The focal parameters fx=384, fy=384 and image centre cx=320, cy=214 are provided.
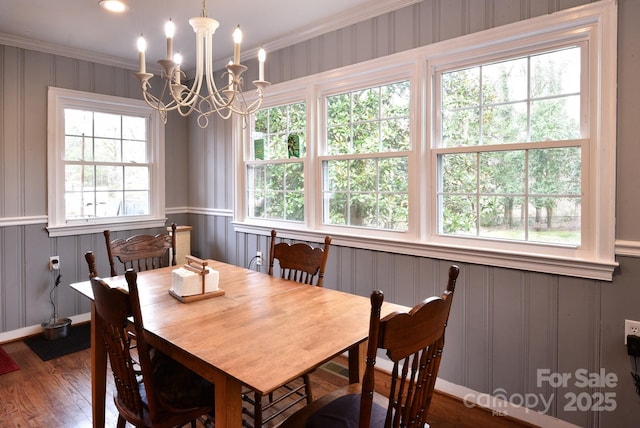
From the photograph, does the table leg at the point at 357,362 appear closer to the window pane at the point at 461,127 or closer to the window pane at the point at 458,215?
the window pane at the point at 458,215

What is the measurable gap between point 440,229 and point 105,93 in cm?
335

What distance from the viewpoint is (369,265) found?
2.78 metres

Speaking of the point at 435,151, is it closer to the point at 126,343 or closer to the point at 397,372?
the point at 397,372

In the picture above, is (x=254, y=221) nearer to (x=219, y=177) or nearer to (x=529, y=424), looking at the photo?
(x=219, y=177)

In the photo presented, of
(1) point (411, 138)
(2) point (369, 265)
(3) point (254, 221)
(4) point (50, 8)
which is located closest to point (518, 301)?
(2) point (369, 265)

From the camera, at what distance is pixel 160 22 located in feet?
9.50

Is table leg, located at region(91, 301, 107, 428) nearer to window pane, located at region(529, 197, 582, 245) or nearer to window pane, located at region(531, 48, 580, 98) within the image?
window pane, located at region(529, 197, 582, 245)

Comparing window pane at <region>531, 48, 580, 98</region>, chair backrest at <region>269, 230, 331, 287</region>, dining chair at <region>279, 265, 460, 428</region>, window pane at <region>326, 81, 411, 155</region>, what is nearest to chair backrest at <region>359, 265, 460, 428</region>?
dining chair at <region>279, 265, 460, 428</region>

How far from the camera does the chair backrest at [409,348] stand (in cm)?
102

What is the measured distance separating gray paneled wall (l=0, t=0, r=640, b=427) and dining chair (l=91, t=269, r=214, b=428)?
4.93 feet

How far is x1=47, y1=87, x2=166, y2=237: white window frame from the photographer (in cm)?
341

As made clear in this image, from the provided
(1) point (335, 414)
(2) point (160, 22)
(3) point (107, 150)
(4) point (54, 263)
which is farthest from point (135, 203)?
(1) point (335, 414)

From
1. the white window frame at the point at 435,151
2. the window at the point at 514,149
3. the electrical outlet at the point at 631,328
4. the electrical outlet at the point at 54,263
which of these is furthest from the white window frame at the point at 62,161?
the electrical outlet at the point at 631,328

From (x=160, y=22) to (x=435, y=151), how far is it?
2.25 m
